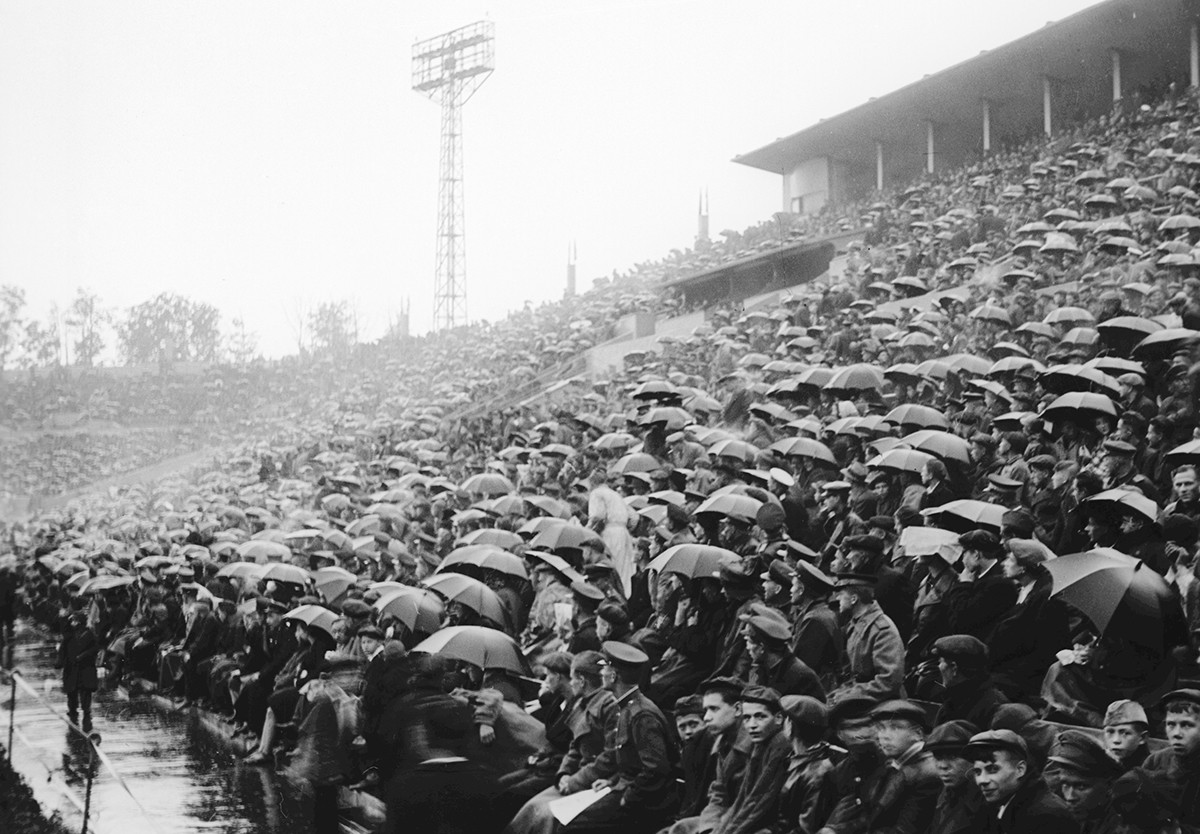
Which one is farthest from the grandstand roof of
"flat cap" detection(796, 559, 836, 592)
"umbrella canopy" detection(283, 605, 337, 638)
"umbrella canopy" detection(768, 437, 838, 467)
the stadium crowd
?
"flat cap" detection(796, 559, 836, 592)

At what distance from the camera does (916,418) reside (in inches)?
456

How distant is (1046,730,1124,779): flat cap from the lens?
5145mm

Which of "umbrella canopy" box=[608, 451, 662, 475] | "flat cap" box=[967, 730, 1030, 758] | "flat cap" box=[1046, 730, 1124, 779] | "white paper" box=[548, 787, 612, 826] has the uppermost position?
"umbrella canopy" box=[608, 451, 662, 475]

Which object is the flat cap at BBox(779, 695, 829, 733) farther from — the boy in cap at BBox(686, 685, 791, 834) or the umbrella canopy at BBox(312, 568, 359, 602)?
the umbrella canopy at BBox(312, 568, 359, 602)

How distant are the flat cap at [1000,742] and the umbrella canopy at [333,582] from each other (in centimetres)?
751

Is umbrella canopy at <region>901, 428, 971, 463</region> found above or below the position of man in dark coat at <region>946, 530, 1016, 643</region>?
above

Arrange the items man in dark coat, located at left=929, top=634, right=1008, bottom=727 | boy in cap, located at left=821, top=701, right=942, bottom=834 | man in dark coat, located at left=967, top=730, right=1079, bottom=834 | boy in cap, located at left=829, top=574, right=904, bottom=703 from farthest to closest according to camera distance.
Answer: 1. boy in cap, located at left=829, top=574, right=904, bottom=703
2. man in dark coat, located at left=929, top=634, right=1008, bottom=727
3. boy in cap, located at left=821, top=701, right=942, bottom=834
4. man in dark coat, located at left=967, top=730, right=1079, bottom=834

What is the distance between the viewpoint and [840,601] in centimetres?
762

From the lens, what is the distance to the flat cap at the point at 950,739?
17.5 feet

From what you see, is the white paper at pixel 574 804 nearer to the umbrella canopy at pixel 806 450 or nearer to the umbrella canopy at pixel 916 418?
the umbrella canopy at pixel 806 450

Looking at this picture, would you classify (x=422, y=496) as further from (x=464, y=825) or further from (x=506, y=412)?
(x=464, y=825)

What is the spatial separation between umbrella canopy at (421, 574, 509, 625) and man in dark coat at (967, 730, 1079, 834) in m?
5.03

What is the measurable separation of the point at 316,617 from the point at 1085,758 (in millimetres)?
7109

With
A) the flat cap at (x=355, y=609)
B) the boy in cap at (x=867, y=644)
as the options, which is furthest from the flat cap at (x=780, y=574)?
the flat cap at (x=355, y=609)
